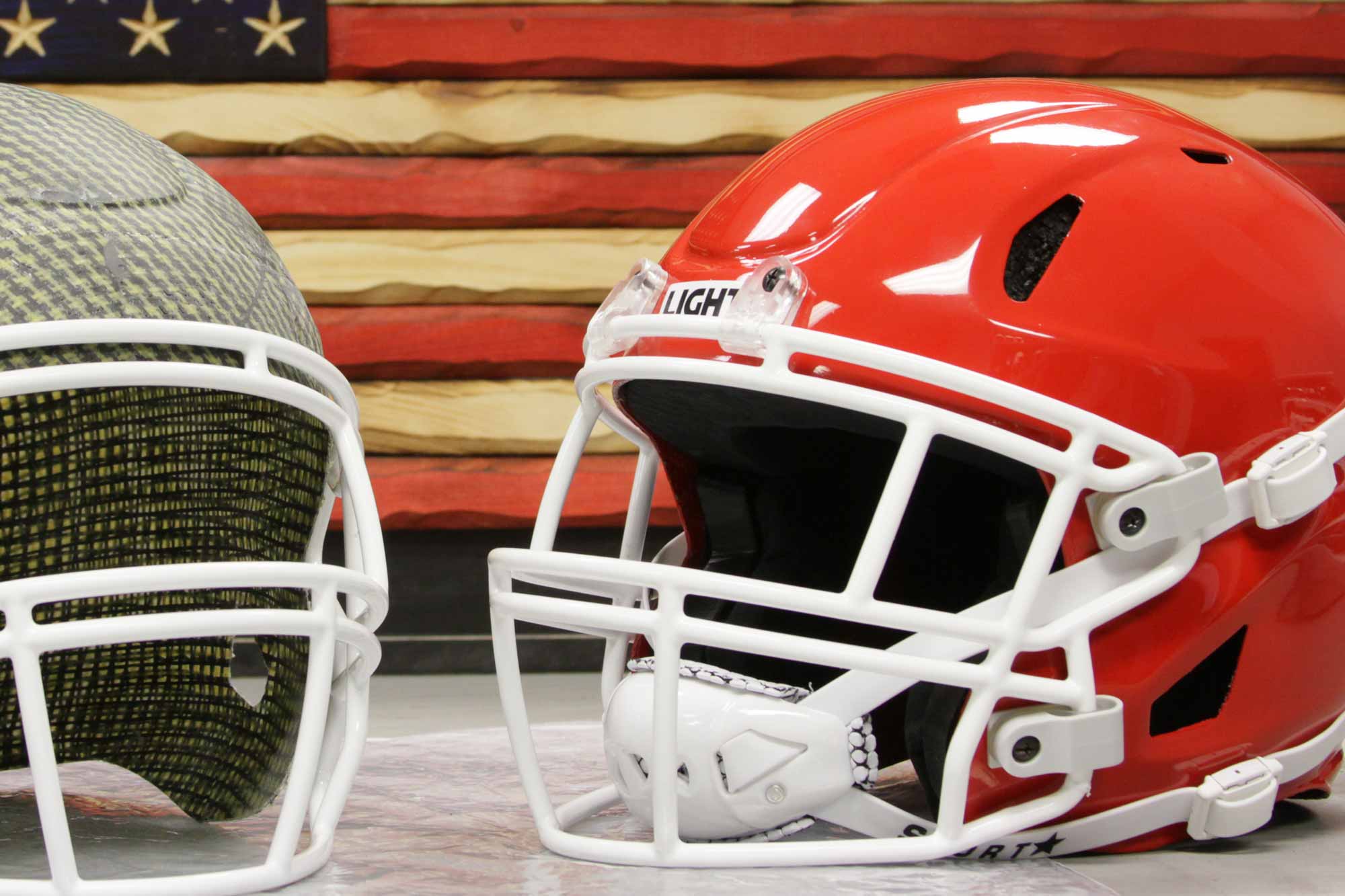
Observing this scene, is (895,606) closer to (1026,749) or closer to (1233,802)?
(1026,749)

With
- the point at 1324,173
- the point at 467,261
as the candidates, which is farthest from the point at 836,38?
the point at 1324,173

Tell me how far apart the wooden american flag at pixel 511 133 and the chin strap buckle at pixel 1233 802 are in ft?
4.40

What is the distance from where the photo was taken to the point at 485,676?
2166 mm

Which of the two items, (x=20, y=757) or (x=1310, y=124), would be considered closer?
(x=20, y=757)

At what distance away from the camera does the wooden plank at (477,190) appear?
2.28m

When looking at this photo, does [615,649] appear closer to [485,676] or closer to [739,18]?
[485,676]

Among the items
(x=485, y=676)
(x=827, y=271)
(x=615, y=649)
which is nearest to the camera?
(x=827, y=271)

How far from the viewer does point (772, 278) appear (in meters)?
0.93

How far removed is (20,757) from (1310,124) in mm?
2072

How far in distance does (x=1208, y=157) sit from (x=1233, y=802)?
439 millimetres

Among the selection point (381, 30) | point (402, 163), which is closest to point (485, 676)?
point (402, 163)

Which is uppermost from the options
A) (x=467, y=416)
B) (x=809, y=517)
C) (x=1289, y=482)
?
(x=1289, y=482)

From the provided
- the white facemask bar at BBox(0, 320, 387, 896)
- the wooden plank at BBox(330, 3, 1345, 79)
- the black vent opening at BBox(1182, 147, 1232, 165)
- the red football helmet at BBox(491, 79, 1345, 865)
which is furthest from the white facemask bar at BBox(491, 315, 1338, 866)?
the wooden plank at BBox(330, 3, 1345, 79)

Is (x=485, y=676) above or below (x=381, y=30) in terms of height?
below
